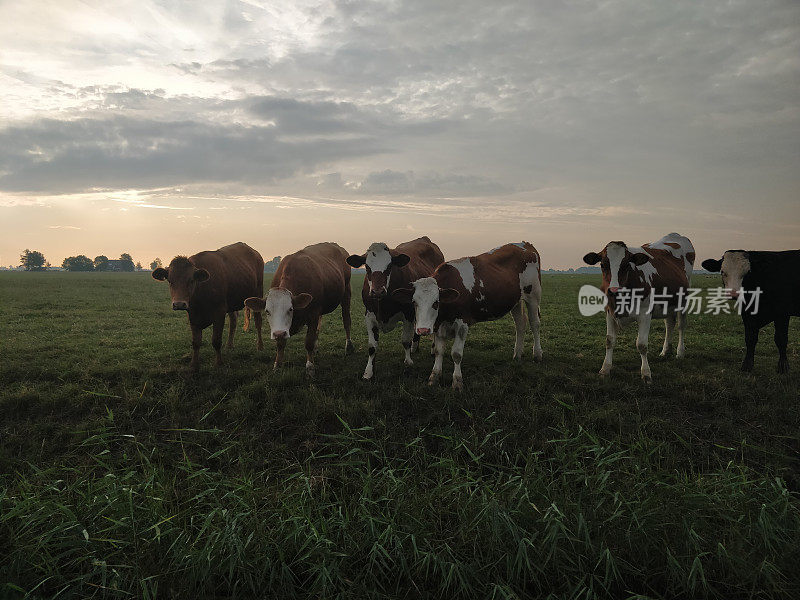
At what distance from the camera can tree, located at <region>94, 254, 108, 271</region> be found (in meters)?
149

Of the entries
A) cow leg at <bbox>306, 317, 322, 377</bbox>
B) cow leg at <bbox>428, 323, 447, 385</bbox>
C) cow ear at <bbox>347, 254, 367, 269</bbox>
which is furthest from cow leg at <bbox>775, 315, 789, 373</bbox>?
cow leg at <bbox>306, 317, 322, 377</bbox>

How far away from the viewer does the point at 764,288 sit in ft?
29.7

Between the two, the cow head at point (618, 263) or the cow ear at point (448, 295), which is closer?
the cow ear at point (448, 295)

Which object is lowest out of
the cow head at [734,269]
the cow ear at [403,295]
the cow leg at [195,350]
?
the cow leg at [195,350]

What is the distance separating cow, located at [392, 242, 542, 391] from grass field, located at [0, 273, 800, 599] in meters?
Answer: 0.78

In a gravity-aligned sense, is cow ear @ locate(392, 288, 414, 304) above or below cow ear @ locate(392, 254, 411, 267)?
below

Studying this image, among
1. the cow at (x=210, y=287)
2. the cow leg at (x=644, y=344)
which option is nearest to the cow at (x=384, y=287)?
the cow at (x=210, y=287)

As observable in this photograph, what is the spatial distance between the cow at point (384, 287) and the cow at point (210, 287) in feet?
9.80

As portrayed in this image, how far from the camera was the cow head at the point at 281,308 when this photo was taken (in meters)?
7.55

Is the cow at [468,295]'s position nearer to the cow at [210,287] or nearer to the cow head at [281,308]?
the cow head at [281,308]

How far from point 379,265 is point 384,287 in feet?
1.37

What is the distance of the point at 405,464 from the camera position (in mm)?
5391

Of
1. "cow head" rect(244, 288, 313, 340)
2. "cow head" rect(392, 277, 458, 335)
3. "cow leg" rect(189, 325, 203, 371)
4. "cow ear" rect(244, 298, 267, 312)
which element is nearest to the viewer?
"cow head" rect(392, 277, 458, 335)

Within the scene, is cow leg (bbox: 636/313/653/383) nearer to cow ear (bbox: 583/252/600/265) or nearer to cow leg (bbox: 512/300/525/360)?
cow ear (bbox: 583/252/600/265)
